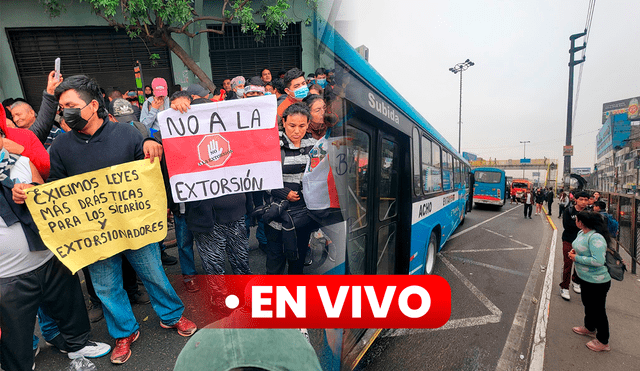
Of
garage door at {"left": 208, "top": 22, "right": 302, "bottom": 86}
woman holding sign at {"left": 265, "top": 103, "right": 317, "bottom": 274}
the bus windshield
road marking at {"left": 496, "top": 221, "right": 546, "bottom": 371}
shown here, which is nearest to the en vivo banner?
woman holding sign at {"left": 265, "top": 103, "right": 317, "bottom": 274}

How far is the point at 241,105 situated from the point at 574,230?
4.95m

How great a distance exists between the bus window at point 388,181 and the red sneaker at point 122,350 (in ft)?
6.61

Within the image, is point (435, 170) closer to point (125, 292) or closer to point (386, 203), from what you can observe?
point (386, 203)

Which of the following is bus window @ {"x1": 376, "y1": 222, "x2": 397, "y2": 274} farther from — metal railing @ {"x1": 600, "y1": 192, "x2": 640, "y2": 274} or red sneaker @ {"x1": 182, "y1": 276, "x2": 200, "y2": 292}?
metal railing @ {"x1": 600, "y1": 192, "x2": 640, "y2": 274}

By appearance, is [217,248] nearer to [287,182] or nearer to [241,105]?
[287,182]

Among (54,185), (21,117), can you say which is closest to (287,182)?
(54,185)

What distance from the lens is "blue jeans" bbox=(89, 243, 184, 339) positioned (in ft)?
6.13

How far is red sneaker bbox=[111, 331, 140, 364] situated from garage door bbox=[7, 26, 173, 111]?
8.79m

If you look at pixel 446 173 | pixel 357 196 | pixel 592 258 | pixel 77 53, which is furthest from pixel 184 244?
pixel 77 53

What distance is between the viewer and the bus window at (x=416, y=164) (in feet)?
→ 9.32

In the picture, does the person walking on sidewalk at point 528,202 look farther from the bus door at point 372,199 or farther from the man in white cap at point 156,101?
the man in white cap at point 156,101

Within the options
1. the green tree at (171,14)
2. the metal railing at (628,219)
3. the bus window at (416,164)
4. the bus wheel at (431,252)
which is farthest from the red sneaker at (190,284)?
the metal railing at (628,219)

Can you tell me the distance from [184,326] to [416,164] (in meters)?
2.55

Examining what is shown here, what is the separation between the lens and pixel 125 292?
1.97 meters
